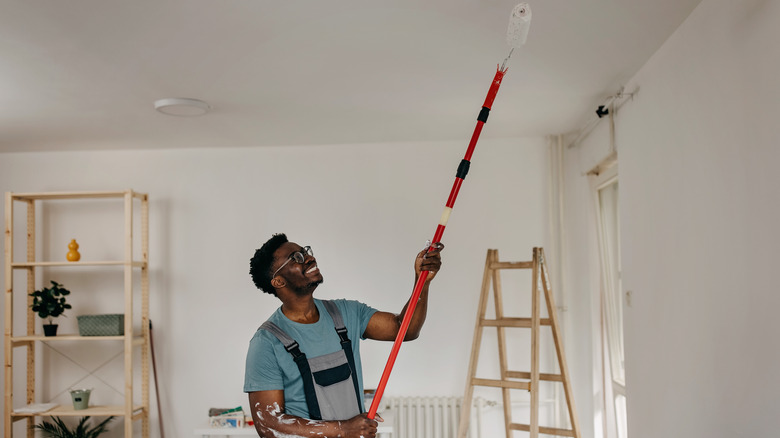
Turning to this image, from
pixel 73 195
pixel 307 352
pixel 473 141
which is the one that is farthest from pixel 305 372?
pixel 73 195

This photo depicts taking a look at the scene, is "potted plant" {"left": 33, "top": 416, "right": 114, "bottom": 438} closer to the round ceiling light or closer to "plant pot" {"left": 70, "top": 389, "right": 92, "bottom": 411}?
"plant pot" {"left": 70, "top": 389, "right": 92, "bottom": 411}

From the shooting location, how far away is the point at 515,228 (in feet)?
14.7

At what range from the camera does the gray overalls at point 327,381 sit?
201 centimetres

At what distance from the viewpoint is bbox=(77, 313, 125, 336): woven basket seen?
14.0ft

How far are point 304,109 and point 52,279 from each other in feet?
7.77

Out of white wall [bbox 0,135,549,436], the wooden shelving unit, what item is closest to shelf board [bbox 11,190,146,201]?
the wooden shelving unit

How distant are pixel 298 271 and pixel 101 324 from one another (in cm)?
268

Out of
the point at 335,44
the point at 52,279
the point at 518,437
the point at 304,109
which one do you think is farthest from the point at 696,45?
the point at 52,279

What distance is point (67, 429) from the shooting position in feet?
14.6

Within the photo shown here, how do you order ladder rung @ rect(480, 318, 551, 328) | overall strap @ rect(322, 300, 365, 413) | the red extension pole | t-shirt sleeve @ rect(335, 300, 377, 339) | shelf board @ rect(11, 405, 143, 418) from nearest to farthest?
the red extension pole → overall strap @ rect(322, 300, 365, 413) → t-shirt sleeve @ rect(335, 300, 377, 339) → ladder rung @ rect(480, 318, 551, 328) → shelf board @ rect(11, 405, 143, 418)

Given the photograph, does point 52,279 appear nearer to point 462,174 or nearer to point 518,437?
point 518,437

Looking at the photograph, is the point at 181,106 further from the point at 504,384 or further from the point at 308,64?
the point at 504,384

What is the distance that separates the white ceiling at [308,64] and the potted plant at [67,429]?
1.86m

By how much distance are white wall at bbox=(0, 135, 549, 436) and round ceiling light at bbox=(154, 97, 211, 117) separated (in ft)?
3.57
